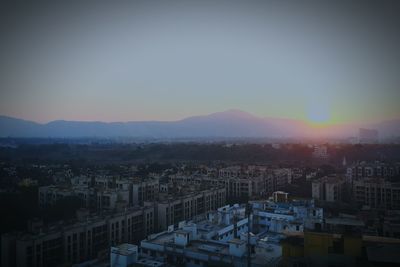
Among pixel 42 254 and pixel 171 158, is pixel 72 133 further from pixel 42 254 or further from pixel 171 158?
pixel 42 254

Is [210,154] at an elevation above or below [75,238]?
above

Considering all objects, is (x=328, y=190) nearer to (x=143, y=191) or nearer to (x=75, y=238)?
(x=143, y=191)

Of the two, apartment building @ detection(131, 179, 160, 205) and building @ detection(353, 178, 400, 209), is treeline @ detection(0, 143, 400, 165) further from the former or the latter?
apartment building @ detection(131, 179, 160, 205)

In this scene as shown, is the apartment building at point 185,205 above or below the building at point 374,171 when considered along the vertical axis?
below

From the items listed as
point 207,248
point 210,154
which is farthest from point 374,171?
point 210,154

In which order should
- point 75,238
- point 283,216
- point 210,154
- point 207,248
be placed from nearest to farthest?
point 207,248
point 75,238
point 283,216
point 210,154

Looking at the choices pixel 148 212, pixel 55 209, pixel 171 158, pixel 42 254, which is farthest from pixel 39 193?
pixel 171 158

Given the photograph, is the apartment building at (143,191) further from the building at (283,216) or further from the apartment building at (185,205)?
the building at (283,216)

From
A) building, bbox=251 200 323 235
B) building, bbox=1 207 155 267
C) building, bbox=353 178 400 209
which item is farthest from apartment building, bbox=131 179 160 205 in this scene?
building, bbox=353 178 400 209

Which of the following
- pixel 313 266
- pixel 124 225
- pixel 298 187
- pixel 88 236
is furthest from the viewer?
pixel 298 187

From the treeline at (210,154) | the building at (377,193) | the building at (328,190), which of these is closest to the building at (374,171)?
the building at (328,190)

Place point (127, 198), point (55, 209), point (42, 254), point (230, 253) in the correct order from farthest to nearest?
point (127, 198) → point (55, 209) → point (42, 254) → point (230, 253)
